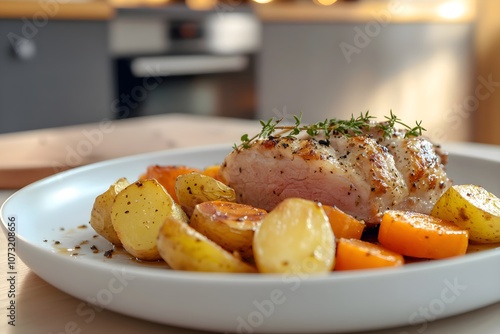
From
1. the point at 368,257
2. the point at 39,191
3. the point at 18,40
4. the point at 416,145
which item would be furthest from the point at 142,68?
the point at 368,257

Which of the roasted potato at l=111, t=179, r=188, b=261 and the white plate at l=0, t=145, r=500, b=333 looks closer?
the white plate at l=0, t=145, r=500, b=333

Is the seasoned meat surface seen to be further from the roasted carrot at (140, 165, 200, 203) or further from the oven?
the oven

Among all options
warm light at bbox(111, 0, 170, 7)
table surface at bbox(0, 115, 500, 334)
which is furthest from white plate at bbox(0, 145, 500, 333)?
warm light at bbox(111, 0, 170, 7)

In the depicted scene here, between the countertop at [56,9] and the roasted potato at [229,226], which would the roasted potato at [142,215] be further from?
the countertop at [56,9]

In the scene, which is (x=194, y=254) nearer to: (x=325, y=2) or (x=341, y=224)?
(x=341, y=224)

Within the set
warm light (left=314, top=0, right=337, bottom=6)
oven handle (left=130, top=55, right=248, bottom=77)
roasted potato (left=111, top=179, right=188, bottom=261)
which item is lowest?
roasted potato (left=111, top=179, right=188, bottom=261)

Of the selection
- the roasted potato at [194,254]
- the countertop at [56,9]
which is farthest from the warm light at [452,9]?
the roasted potato at [194,254]

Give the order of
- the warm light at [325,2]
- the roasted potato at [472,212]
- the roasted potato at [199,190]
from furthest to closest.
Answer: the warm light at [325,2] → the roasted potato at [199,190] → the roasted potato at [472,212]
